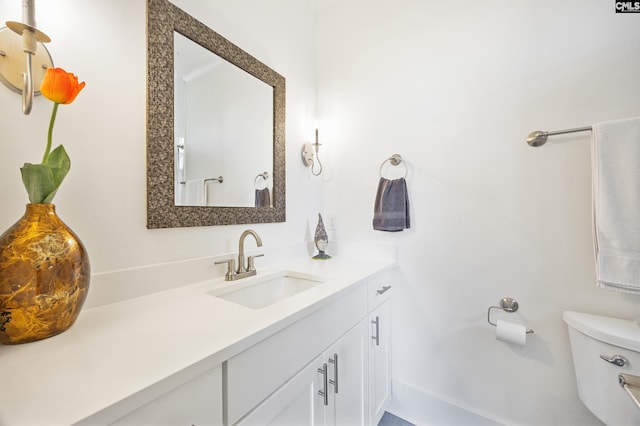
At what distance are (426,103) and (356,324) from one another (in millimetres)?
1244

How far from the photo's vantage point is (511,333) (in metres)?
1.15

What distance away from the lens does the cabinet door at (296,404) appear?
27.0 inches

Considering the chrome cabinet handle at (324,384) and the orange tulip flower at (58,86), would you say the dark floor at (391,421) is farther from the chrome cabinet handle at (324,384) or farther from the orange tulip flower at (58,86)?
the orange tulip flower at (58,86)

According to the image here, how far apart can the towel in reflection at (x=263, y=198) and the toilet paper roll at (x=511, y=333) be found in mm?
1292

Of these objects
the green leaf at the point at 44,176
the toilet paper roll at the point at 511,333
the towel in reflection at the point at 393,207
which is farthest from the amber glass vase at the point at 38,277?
the toilet paper roll at the point at 511,333

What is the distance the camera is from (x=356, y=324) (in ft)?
3.74

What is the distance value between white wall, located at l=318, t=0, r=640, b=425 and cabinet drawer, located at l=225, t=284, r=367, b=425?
0.70 meters

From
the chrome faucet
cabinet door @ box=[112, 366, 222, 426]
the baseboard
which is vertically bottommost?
the baseboard

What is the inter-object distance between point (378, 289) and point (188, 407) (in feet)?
3.32

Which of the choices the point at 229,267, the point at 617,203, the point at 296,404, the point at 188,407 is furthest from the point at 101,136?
the point at 617,203

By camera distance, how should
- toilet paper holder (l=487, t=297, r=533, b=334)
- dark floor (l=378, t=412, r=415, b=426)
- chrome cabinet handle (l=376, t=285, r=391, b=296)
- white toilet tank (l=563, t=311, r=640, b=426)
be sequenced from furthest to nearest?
dark floor (l=378, t=412, r=415, b=426)
chrome cabinet handle (l=376, t=285, r=391, b=296)
toilet paper holder (l=487, t=297, r=533, b=334)
white toilet tank (l=563, t=311, r=640, b=426)

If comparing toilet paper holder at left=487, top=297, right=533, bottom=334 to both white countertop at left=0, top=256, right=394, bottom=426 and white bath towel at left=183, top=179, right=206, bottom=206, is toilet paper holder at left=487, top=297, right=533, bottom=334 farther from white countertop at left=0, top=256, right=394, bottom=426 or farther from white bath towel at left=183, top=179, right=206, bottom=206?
white bath towel at left=183, top=179, right=206, bottom=206

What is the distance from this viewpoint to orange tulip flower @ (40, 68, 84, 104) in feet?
1.84

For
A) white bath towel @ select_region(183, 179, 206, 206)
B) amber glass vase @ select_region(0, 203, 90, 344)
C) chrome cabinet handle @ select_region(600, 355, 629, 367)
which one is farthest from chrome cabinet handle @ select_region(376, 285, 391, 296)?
amber glass vase @ select_region(0, 203, 90, 344)
